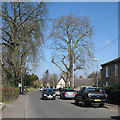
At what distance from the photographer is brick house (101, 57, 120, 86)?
1055 inches

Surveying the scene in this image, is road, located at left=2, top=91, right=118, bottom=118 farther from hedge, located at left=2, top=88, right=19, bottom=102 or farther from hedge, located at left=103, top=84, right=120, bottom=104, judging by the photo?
hedge, located at left=2, top=88, right=19, bottom=102

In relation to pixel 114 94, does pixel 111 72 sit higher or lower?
higher

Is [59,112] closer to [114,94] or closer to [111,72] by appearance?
[114,94]

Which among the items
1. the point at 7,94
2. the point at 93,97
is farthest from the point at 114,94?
the point at 7,94

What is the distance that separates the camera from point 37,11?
3116cm

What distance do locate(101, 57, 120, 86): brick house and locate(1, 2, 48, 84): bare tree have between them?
34.4ft

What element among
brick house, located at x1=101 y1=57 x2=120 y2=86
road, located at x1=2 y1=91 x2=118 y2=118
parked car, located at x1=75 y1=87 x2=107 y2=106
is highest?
brick house, located at x1=101 y1=57 x2=120 y2=86

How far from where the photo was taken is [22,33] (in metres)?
30.0

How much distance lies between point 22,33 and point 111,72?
14248 mm

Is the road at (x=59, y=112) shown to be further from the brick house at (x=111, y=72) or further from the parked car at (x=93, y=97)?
the brick house at (x=111, y=72)

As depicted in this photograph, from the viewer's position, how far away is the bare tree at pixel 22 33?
1155 inches

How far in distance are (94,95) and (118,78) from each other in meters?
12.4

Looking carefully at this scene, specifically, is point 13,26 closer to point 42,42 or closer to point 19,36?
point 19,36

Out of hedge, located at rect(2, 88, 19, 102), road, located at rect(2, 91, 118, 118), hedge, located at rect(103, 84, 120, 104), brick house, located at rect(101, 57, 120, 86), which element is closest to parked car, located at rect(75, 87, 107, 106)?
road, located at rect(2, 91, 118, 118)
